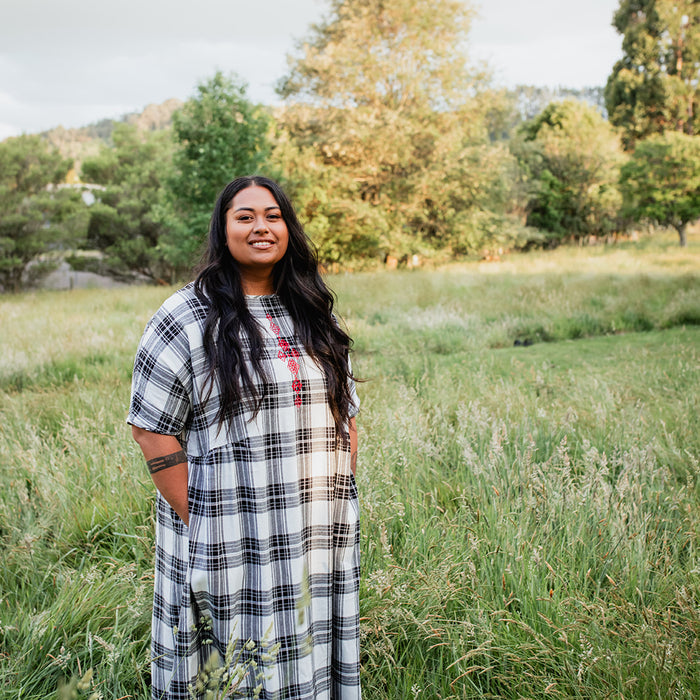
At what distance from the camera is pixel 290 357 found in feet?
5.66

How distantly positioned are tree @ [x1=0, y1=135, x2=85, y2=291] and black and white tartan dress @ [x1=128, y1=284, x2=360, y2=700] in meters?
20.0

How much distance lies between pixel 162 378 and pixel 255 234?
1.69ft

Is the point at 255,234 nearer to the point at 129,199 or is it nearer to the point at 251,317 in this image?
the point at 251,317

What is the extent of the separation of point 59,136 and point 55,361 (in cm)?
11351

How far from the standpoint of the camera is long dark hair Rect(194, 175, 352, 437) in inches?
63.7

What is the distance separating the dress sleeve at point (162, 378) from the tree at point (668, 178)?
25646mm

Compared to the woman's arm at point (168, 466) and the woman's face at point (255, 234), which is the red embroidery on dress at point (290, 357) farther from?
the woman's arm at point (168, 466)

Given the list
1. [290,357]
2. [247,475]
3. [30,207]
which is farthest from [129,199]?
[247,475]

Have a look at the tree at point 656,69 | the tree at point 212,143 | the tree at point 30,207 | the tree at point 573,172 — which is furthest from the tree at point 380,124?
the tree at point 656,69

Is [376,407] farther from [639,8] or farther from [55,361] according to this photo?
[639,8]

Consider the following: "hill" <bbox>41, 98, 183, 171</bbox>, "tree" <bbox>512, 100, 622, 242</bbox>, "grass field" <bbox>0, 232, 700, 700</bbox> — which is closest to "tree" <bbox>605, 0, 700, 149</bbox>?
"tree" <bbox>512, 100, 622, 242</bbox>

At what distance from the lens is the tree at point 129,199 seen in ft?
74.5

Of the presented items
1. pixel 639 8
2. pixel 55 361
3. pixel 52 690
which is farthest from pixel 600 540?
pixel 639 8

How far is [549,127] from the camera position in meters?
37.8
